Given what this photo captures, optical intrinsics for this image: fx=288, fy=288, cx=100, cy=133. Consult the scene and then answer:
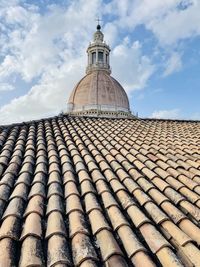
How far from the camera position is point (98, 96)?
38688 mm

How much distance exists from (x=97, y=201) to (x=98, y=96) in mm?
35792

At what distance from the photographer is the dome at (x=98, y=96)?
38.1 m

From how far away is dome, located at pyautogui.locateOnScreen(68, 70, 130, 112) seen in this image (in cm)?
3809

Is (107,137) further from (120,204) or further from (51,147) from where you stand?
(120,204)

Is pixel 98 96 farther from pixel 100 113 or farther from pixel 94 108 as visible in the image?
pixel 100 113

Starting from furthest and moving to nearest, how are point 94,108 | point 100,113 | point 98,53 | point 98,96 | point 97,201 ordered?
point 98,53, point 98,96, point 94,108, point 100,113, point 97,201

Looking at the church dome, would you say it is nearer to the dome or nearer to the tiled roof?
the dome

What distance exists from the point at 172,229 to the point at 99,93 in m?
36.8

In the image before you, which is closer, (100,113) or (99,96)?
(100,113)

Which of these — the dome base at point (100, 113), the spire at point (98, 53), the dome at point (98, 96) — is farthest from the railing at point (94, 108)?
the spire at point (98, 53)

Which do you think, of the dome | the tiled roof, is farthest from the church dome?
the tiled roof

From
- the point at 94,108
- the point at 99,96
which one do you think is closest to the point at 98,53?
the point at 99,96

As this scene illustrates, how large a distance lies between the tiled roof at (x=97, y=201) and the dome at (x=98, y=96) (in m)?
31.8

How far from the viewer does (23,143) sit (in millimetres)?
5684
